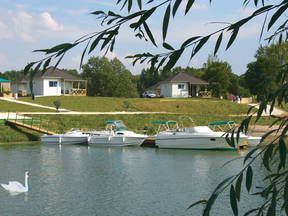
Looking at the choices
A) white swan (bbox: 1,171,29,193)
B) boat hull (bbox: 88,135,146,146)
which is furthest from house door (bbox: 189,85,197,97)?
white swan (bbox: 1,171,29,193)

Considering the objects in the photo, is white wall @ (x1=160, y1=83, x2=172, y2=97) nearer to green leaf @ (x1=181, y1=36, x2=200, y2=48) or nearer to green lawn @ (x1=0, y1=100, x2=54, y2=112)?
green lawn @ (x1=0, y1=100, x2=54, y2=112)

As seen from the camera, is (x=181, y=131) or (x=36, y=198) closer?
(x=36, y=198)

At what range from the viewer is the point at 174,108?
60.7 m

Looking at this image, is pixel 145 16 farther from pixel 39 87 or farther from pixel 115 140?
pixel 39 87

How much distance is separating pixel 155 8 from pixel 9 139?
36.5 metres

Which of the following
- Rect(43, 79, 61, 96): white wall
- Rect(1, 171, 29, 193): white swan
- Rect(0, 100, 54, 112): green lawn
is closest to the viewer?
Rect(1, 171, 29, 193): white swan

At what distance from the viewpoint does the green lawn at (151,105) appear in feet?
188

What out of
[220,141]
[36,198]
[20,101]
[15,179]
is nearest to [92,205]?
[36,198]

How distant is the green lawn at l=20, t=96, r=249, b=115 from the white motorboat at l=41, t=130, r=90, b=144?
1704 cm

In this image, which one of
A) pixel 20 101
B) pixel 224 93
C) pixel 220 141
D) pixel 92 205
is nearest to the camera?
pixel 92 205

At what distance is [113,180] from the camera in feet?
70.3

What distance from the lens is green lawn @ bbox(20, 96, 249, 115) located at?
5728cm

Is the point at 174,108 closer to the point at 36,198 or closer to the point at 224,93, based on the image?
the point at 224,93

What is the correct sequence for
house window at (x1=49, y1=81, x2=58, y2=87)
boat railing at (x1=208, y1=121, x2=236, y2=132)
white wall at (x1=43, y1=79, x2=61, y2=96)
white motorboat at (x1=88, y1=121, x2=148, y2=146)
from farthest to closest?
house window at (x1=49, y1=81, x2=58, y2=87) → white wall at (x1=43, y1=79, x2=61, y2=96) → white motorboat at (x1=88, y1=121, x2=148, y2=146) → boat railing at (x1=208, y1=121, x2=236, y2=132)
